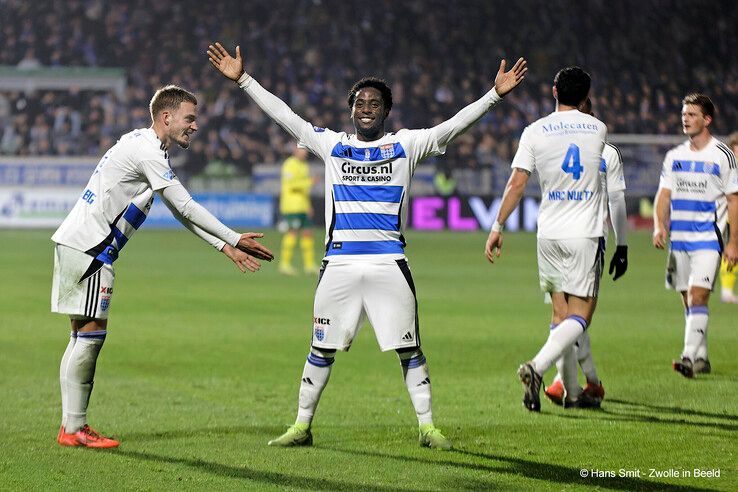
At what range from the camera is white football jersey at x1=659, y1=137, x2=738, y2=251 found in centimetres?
960

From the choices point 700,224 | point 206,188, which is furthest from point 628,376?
point 206,188

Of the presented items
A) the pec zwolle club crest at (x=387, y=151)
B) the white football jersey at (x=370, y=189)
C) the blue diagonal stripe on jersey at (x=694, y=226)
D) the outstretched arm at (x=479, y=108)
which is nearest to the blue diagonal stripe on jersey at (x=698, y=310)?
the blue diagonal stripe on jersey at (x=694, y=226)

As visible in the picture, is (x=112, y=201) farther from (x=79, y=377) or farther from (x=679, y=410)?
(x=679, y=410)

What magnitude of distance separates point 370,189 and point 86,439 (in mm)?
2111

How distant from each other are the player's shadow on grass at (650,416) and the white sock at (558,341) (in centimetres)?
58

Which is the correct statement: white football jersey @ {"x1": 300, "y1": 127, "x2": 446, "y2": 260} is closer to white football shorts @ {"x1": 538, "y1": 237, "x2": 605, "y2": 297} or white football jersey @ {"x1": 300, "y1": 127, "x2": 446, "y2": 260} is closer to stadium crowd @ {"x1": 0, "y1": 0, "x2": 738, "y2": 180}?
white football shorts @ {"x1": 538, "y1": 237, "x2": 605, "y2": 297}

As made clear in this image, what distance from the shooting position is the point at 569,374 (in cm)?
796

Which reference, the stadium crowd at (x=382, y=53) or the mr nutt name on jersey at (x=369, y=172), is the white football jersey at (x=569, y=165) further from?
the stadium crowd at (x=382, y=53)

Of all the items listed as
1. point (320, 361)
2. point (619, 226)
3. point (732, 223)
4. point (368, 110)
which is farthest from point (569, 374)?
point (368, 110)

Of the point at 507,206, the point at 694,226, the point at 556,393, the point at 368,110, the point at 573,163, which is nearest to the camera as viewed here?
the point at 368,110

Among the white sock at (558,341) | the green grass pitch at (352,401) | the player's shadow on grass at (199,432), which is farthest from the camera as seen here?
the white sock at (558,341)

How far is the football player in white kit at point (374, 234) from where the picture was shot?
648cm

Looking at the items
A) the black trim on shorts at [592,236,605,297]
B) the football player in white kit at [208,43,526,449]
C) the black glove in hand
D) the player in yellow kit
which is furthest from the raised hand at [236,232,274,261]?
the player in yellow kit

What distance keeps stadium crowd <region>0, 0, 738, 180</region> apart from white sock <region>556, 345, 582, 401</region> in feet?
98.5
